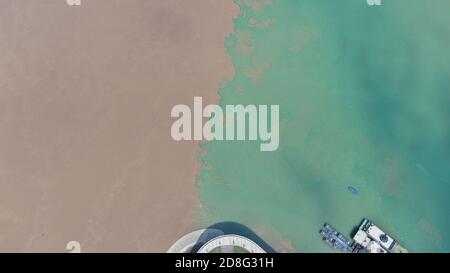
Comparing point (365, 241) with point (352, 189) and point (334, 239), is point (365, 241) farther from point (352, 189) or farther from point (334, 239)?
point (352, 189)

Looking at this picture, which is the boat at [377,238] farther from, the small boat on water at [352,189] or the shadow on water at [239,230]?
the shadow on water at [239,230]

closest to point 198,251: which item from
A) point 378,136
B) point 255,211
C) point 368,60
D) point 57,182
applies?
point 255,211

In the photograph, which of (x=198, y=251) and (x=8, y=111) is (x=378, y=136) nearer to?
(x=198, y=251)

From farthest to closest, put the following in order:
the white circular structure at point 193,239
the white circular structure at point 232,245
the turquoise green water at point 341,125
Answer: the turquoise green water at point 341,125 → the white circular structure at point 193,239 → the white circular structure at point 232,245

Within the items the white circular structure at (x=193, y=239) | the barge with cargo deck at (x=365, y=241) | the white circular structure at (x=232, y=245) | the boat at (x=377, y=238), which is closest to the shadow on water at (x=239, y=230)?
the white circular structure at (x=193, y=239)

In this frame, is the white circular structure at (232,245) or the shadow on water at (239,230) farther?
the shadow on water at (239,230)

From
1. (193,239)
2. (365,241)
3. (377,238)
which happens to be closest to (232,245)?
(193,239)
